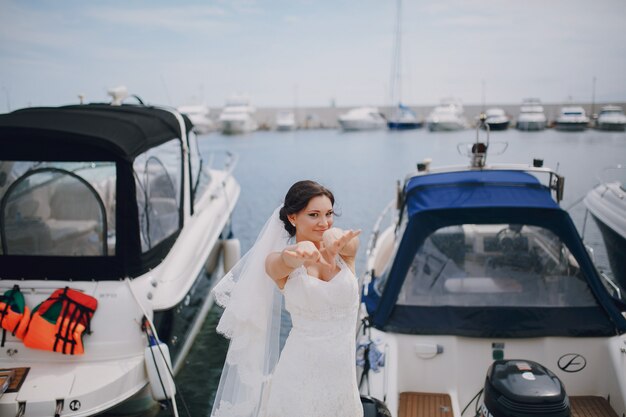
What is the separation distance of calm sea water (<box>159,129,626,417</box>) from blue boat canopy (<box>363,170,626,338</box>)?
1.21 metres

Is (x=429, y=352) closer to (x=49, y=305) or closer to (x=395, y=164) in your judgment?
(x=49, y=305)

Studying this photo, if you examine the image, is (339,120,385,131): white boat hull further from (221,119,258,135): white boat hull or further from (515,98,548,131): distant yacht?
(515,98,548,131): distant yacht

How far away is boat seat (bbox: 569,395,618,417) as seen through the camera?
3.49 meters

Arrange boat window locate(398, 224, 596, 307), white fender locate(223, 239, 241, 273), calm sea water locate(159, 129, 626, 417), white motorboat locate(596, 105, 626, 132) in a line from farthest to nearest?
white motorboat locate(596, 105, 626, 132) → white fender locate(223, 239, 241, 273) → calm sea water locate(159, 129, 626, 417) → boat window locate(398, 224, 596, 307)

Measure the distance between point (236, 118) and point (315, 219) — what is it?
4920 cm

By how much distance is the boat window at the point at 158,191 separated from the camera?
4984 mm

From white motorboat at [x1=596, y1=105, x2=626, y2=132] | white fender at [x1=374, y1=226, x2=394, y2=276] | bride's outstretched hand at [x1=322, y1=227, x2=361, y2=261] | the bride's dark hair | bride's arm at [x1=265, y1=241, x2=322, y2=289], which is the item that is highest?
white motorboat at [x1=596, y1=105, x2=626, y2=132]

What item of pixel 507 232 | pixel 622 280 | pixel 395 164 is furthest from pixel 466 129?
pixel 507 232

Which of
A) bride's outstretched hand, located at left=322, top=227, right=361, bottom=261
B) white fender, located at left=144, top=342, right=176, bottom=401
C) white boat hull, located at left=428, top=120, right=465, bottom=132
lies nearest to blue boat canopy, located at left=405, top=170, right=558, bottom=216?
bride's outstretched hand, located at left=322, top=227, right=361, bottom=261

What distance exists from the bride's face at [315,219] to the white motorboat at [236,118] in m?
49.0

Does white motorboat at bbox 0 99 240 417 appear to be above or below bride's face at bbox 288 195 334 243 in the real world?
below

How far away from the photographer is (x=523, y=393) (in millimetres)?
2742

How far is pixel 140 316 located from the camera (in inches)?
172

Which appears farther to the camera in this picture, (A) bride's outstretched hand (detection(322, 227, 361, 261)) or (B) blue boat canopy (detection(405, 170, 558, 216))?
(B) blue boat canopy (detection(405, 170, 558, 216))
